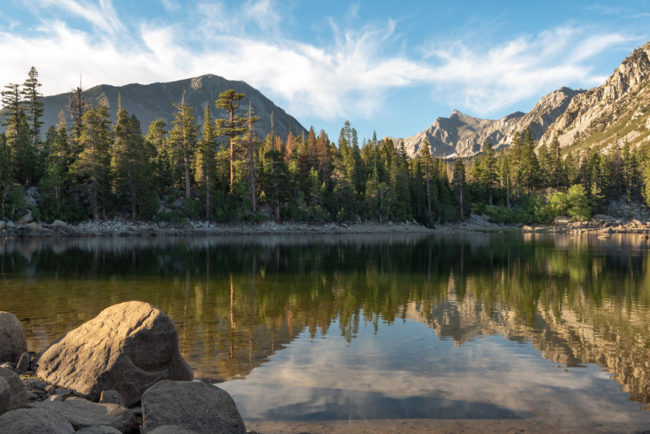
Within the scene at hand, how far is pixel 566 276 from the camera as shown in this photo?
25.7 meters

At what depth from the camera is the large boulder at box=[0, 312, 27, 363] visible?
9375 millimetres

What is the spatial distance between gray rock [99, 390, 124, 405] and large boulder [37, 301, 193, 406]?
388mm

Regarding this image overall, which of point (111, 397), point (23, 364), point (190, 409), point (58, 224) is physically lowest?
point (23, 364)

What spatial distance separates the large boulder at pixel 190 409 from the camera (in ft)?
18.2

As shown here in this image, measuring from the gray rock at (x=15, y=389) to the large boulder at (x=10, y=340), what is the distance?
430cm

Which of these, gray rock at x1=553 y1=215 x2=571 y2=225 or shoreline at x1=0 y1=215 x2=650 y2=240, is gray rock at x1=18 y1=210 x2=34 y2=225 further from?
gray rock at x1=553 y1=215 x2=571 y2=225

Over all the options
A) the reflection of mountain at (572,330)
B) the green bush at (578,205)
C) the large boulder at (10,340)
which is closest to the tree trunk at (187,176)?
the reflection of mountain at (572,330)

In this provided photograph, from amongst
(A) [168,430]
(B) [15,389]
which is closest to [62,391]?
(B) [15,389]

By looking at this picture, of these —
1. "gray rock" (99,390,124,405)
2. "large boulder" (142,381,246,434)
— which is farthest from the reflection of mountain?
"gray rock" (99,390,124,405)

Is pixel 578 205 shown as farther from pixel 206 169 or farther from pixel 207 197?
pixel 206 169

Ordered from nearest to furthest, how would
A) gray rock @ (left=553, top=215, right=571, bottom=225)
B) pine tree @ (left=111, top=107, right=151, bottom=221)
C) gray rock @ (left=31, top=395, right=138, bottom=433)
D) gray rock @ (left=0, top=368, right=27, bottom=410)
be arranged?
gray rock @ (left=31, top=395, right=138, bottom=433) < gray rock @ (left=0, top=368, right=27, bottom=410) < pine tree @ (left=111, top=107, right=151, bottom=221) < gray rock @ (left=553, top=215, right=571, bottom=225)

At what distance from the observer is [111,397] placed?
22.9ft

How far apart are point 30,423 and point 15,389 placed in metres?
1.96

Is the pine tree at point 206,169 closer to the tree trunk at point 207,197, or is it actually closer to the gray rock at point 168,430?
the tree trunk at point 207,197
